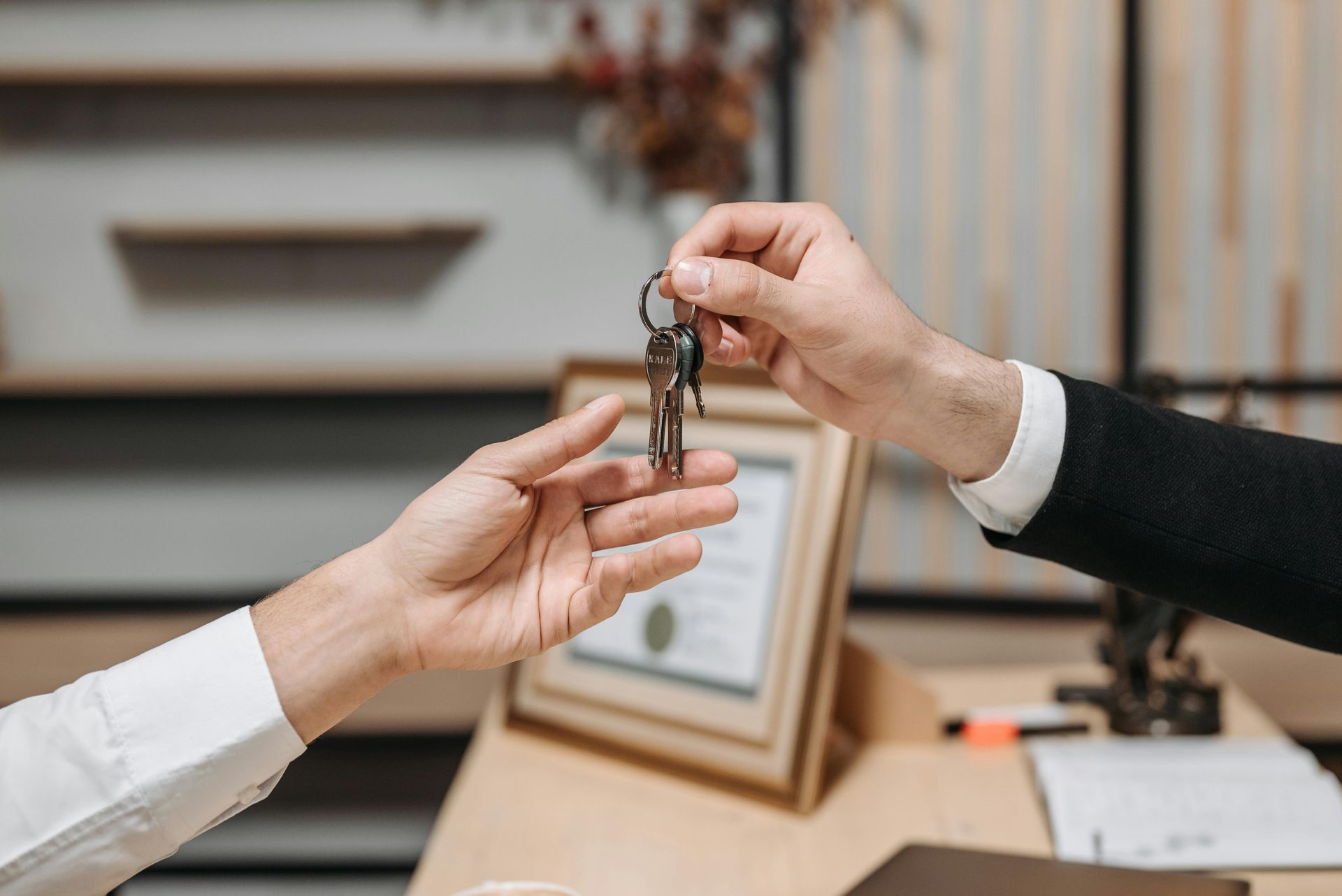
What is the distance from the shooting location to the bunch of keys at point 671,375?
0.86 metres

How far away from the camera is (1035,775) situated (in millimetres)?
1258

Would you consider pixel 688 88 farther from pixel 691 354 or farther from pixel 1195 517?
pixel 1195 517

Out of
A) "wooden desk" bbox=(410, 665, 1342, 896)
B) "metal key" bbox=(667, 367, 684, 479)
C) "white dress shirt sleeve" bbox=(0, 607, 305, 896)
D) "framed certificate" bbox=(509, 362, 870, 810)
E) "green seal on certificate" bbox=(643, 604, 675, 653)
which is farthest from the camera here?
"green seal on certificate" bbox=(643, 604, 675, 653)

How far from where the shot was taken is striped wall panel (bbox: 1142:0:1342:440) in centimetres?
Result: 174

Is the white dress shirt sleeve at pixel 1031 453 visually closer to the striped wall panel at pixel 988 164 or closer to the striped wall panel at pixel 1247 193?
the striped wall panel at pixel 988 164

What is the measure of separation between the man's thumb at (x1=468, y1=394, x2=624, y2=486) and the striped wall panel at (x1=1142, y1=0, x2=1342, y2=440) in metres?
1.38

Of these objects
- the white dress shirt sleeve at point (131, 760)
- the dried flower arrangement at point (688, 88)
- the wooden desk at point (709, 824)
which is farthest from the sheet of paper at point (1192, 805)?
the dried flower arrangement at point (688, 88)

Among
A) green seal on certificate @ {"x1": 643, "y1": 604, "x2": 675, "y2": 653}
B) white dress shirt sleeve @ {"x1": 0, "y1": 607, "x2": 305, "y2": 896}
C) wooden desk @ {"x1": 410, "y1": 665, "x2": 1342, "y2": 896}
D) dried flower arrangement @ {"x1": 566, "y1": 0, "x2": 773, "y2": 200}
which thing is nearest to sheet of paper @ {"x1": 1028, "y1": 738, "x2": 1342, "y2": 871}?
wooden desk @ {"x1": 410, "y1": 665, "x2": 1342, "y2": 896}

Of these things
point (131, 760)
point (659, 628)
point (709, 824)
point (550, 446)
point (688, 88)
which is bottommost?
point (709, 824)

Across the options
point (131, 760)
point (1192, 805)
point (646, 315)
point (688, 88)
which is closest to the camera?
point (131, 760)

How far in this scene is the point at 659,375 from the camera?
2.85 feet

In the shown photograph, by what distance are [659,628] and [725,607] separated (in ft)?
0.36

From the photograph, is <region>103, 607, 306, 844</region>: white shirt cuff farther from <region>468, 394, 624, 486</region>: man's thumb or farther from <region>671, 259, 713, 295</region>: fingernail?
<region>671, 259, 713, 295</region>: fingernail

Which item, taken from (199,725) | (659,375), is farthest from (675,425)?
(199,725)
